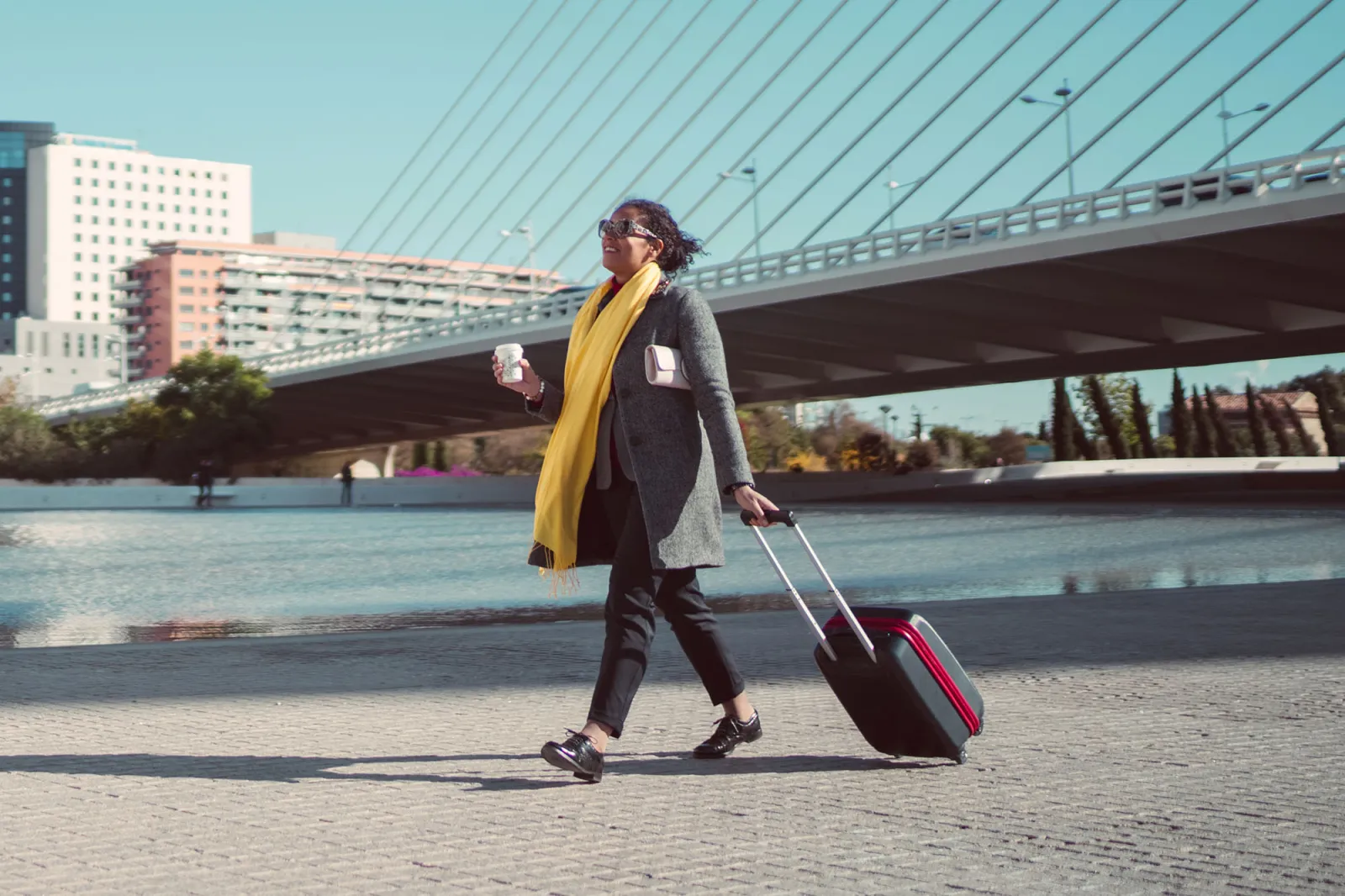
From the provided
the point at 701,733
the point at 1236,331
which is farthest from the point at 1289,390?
the point at 701,733

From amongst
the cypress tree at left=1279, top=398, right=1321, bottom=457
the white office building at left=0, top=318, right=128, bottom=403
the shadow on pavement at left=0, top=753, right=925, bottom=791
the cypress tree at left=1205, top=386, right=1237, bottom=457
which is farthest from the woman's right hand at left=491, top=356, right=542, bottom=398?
the white office building at left=0, top=318, right=128, bottom=403

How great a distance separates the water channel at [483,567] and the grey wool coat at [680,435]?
562 cm

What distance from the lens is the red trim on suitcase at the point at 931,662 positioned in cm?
451

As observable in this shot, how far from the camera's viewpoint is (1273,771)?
431 cm

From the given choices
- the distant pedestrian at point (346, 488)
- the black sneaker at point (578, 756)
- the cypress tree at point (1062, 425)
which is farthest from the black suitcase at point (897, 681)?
the cypress tree at point (1062, 425)

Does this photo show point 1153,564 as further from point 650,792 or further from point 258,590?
point 650,792

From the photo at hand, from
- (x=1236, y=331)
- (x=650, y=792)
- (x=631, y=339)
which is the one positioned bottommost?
(x=650, y=792)

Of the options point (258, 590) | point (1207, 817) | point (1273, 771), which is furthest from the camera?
point (258, 590)

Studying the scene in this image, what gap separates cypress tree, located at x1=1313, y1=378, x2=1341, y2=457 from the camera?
7075cm

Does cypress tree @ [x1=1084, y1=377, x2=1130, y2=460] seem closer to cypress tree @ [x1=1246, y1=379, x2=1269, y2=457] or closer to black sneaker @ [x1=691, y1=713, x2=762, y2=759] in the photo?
cypress tree @ [x1=1246, y1=379, x2=1269, y2=457]

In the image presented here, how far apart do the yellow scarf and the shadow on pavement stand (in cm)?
60

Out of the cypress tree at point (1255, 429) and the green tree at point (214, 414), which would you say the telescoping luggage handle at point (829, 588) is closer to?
the green tree at point (214, 414)

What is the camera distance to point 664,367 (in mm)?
4512

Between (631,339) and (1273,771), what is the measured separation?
7.38 ft
